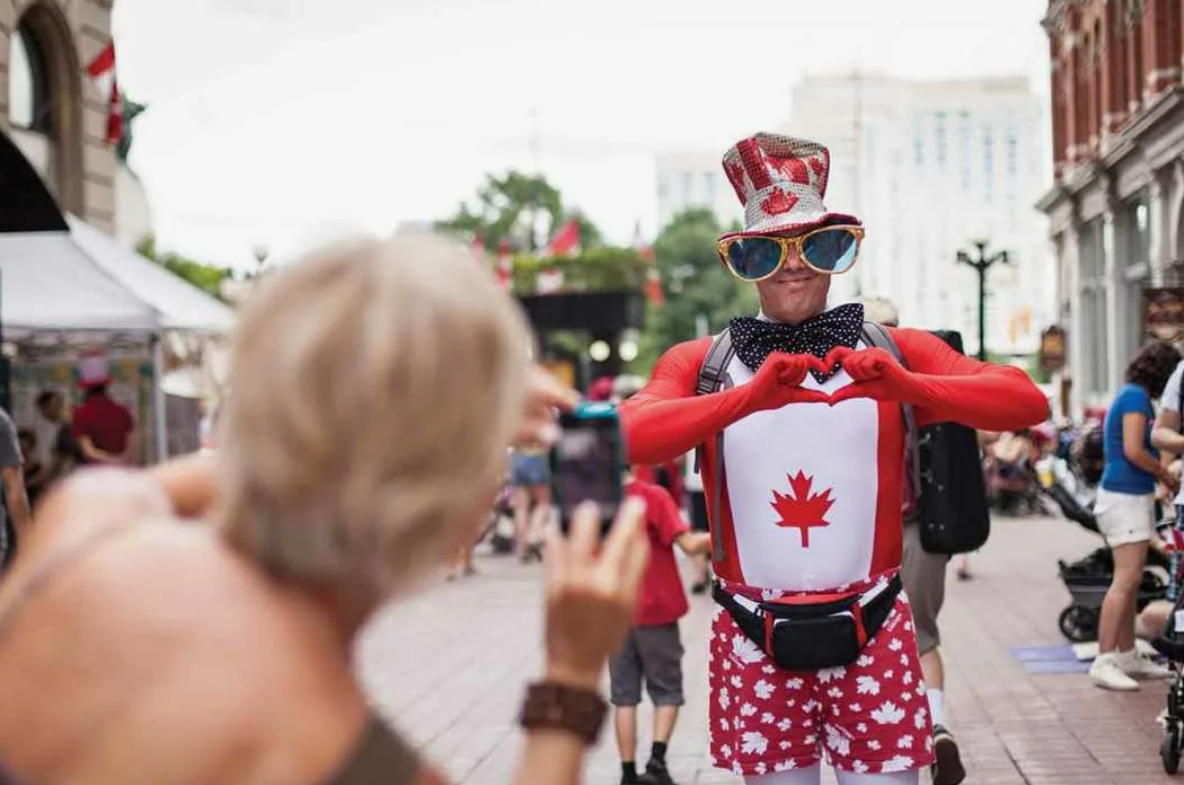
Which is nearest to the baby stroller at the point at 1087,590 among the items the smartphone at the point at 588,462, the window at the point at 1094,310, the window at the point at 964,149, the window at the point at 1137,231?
the smartphone at the point at 588,462

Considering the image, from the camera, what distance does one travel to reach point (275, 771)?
144cm

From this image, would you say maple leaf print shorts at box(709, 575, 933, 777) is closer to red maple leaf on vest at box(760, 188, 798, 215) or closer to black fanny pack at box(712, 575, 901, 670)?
black fanny pack at box(712, 575, 901, 670)

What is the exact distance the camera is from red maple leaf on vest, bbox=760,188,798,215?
164 inches

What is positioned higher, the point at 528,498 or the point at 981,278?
the point at 981,278

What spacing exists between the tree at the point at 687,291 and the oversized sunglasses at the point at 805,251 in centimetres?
8576

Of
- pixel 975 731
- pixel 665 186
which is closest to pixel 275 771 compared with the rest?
pixel 975 731

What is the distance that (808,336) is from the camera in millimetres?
4023

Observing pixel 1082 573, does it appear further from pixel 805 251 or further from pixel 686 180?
pixel 686 180

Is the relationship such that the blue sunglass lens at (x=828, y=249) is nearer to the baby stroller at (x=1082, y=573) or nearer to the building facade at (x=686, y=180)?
the baby stroller at (x=1082, y=573)

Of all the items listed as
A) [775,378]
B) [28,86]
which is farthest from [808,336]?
[28,86]

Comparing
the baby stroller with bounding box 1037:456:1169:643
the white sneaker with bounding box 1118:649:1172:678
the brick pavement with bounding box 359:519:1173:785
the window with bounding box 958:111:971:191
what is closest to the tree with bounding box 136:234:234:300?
the brick pavement with bounding box 359:519:1173:785

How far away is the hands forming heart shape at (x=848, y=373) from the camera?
3590mm

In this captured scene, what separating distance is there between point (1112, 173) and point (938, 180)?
96.8 meters

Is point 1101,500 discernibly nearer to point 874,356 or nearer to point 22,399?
point 874,356
